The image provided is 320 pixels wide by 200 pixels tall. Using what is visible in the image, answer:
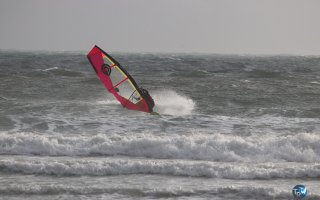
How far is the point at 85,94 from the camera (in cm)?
2486

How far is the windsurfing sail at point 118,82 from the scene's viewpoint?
19269mm

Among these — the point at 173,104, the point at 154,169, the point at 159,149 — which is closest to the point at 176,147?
the point at 159,149

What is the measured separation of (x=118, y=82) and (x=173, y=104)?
298cm

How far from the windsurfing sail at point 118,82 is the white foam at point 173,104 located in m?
0.93

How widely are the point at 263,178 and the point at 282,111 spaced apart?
9335 millimetres

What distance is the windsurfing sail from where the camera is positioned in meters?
19.3

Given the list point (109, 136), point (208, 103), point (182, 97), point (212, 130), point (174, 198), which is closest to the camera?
point (174, 198)

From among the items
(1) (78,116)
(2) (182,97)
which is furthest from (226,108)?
(1) (78,116)

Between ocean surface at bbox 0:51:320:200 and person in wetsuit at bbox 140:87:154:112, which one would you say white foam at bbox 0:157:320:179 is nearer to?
ocean surface at bbox 0:51:320:200

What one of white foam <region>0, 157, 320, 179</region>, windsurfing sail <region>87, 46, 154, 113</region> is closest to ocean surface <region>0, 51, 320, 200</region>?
white foam <region>0, 157, 320, 179</region>

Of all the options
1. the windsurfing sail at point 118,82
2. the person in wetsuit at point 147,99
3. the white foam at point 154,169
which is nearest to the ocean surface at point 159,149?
the white foam at point 154,169

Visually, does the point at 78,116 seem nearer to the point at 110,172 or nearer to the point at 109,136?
the point at 109,136

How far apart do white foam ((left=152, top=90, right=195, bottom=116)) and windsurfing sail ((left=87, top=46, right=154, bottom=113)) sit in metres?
0.93

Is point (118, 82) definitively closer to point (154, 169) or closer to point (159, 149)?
point (159, 149)
